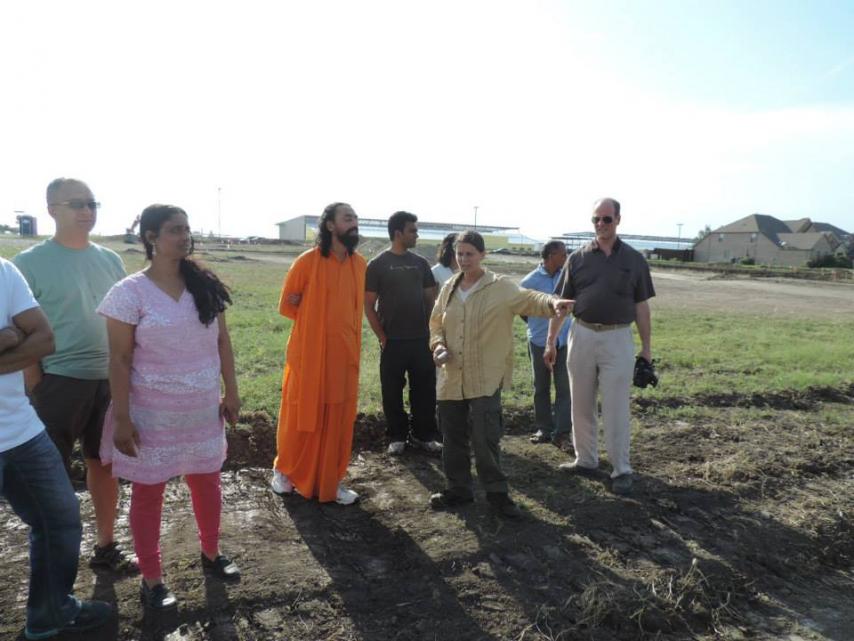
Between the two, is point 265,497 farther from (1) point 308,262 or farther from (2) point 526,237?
(2) point 526,237

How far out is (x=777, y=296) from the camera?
24.6m

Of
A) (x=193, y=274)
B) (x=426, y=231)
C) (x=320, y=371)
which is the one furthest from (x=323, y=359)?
(x=426, y=231)

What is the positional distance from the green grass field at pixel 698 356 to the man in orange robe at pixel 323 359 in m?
1.78

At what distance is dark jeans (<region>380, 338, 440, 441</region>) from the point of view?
532cm

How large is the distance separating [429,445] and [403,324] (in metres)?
1.03

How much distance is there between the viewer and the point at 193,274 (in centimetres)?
304

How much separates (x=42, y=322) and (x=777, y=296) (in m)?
26.7

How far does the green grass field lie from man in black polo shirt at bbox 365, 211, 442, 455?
35.6 inches

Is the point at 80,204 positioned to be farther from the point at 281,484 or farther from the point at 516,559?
the point at 516,559

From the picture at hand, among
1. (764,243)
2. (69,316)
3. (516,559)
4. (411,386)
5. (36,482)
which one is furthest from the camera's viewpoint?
(764,243)

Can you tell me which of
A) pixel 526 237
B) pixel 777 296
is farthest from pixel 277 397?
pixel 526 237

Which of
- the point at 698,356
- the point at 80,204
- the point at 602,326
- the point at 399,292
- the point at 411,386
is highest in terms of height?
the point at 80,204

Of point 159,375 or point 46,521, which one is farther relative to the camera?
point 159,375

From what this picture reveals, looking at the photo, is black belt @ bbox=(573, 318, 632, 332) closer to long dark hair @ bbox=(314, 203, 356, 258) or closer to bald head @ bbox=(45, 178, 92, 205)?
long dark hair @ bbox=(314, 203, 356, 258)
